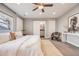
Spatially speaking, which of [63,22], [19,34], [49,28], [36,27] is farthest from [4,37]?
[63,22]

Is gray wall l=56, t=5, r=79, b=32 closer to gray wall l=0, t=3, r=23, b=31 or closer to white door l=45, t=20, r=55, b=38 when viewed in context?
white door l=45, t=20, r=55, b=38

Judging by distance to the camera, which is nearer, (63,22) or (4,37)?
(4,37)

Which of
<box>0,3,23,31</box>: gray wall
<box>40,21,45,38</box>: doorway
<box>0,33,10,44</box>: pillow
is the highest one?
<box>0,3,23,31</box>: gray wall

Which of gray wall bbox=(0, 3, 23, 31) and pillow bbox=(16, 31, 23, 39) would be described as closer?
gray wall bbox=(0, 3, 23, 31)

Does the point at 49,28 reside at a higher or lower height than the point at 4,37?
higher

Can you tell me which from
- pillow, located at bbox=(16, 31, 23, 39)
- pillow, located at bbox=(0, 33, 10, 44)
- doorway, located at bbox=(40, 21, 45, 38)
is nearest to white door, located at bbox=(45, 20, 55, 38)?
doorway, located at bbox=(40, 21, 45, 38)

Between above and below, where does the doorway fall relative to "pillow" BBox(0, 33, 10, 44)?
above

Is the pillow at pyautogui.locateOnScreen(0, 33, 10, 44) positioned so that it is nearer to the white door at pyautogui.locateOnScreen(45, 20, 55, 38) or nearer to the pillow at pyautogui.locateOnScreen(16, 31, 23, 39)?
the pillow at pyautogui.locateOnScreen(16, 31, 23, 39)

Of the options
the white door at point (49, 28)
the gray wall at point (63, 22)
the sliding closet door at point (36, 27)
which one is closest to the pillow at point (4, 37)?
the sliding closet door at point (36, 27)

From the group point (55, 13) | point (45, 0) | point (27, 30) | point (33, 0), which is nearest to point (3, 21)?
point (27, 30)

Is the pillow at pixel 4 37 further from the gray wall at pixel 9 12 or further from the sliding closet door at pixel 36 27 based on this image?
the sliding closet door at pixel 36 27

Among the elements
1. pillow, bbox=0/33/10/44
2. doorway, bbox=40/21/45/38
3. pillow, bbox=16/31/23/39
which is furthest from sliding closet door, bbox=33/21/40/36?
pillow, bbox=0/33/10/44

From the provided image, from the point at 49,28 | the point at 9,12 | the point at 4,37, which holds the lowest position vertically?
the point at 4,37

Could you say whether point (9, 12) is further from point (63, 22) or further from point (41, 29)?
point (63, 22)
